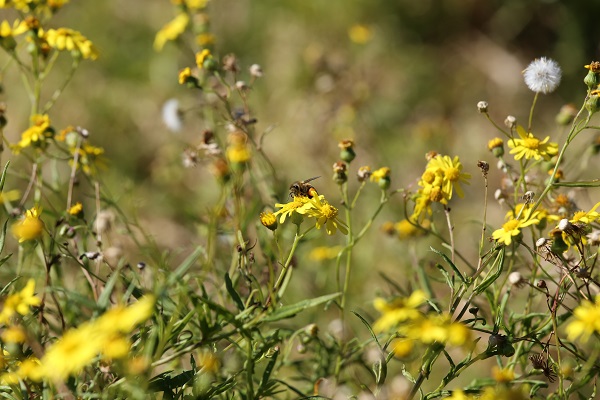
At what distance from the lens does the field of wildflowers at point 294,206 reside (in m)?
1.22

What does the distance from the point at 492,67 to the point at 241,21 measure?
1691mm

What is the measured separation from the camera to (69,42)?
188 centimetres

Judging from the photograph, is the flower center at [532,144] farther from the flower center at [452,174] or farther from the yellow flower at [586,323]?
the yellow flower at [586,323]

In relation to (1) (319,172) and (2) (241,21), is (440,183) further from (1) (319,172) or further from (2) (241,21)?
(2) (241,21)

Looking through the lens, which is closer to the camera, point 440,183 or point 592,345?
point 440,183

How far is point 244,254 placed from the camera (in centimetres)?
131

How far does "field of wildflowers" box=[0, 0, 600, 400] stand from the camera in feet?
4.00

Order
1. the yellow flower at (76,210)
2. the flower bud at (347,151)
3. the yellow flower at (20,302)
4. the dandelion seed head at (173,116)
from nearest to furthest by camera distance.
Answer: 1. the yellow flower at (20,302)
2. the yellow flower at (76,210)
3. the flower bud at (347,151)
4. the dandelion seed head at (173,116)

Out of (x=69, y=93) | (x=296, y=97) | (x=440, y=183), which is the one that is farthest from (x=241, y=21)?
(x=440, y=183)

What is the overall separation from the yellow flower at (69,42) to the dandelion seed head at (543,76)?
48.7 inches

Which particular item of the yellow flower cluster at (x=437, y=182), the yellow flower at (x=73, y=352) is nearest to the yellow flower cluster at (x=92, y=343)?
the yellow flower at (x=73, y=352)

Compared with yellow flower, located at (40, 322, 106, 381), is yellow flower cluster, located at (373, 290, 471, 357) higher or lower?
higher

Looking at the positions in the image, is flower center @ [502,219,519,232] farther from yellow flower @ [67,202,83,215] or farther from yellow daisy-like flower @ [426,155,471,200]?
yellow flower @ [67,202,83,215]

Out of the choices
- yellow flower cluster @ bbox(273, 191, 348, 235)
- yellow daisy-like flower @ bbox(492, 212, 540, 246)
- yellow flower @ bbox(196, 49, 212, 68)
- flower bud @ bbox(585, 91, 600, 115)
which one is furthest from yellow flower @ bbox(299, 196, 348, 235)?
yellow flower @ bbox(196, 49, 212, 68)
